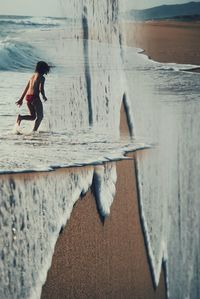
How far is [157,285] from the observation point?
9.45ft

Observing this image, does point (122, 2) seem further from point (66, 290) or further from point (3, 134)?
point (66, 290)

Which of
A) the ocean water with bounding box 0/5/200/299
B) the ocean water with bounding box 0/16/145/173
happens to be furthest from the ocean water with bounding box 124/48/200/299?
the ocean water with bounding box 0/16/145/173

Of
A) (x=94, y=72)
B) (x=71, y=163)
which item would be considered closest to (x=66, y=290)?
(x=71, y=163)

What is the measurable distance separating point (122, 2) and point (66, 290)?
125 cm

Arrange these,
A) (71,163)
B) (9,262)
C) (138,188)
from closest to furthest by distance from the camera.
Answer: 1. (9,262)
2. (71,163)
3. (138,188)

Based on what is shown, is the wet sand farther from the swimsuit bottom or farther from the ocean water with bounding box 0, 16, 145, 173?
the swimsuit bottom

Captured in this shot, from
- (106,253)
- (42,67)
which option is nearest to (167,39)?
(42,67)

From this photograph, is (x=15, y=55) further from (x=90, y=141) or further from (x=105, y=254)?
(x=105, y=254)

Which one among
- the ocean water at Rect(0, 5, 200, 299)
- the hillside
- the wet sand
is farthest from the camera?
the hillside

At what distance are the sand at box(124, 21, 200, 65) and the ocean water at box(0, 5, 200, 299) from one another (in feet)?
0.16

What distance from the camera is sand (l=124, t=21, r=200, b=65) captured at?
2.64 m

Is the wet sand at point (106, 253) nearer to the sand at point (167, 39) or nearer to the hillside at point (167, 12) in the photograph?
the sand at point (167, 39)

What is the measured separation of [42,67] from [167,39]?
2.32 ft

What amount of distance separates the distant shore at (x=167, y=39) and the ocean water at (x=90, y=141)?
50 millimetres
